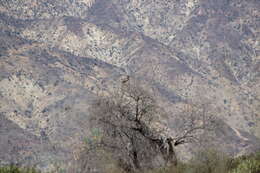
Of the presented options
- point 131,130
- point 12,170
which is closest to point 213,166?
point 12,170

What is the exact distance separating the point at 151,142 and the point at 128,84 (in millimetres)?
3556

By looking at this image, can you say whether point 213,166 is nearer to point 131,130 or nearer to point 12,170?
point 12,170

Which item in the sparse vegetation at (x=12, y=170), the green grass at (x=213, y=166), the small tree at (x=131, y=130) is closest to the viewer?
the sparse vegetation at (x=12, y=170)

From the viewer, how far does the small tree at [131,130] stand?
2564cm

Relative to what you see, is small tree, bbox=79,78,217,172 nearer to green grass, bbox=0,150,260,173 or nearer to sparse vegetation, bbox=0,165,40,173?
green grass, bbox=0,150,260,173

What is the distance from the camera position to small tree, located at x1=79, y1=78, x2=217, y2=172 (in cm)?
2564

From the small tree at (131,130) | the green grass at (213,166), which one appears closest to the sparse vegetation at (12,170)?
the green grass at (213,166)

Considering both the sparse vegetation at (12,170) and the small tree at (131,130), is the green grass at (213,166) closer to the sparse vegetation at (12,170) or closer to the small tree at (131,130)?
the sparse vegetation at (12,170)

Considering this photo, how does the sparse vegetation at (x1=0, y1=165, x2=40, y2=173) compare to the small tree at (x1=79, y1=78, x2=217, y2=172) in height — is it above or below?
above

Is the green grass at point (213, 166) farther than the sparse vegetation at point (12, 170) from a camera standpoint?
Yes

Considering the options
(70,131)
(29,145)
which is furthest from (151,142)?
(29,145)

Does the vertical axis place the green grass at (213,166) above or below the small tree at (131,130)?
above

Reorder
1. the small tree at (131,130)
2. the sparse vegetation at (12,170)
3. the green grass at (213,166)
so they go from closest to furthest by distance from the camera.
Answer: the sparse vegetation at (12,170), the green grass at (213,166), the small tree at (131,130)

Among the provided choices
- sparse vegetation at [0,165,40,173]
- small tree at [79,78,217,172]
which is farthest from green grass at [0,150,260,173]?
small tree at [79,78,217,172]
